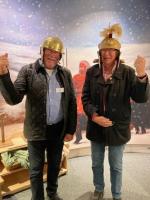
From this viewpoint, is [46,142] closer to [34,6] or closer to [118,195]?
[118,195]

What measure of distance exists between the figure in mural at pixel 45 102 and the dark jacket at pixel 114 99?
0.56ft

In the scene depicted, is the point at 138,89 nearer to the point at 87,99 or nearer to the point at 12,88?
the point at 87,99

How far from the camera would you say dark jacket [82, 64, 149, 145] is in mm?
2004

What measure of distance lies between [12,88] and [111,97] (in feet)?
2.32

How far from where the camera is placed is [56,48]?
1.90 meters

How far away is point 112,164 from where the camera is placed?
2.15 m

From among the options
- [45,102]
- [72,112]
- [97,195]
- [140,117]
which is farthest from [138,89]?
[140,117]

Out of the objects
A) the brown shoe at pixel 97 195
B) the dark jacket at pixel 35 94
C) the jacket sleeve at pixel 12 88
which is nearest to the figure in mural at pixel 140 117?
the brown shoe at pixel 97 195

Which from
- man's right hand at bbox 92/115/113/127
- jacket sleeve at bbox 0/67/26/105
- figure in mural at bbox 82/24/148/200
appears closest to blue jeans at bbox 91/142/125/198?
figure in mural at bbox 82/24/148/200

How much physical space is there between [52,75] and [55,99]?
0.58ft

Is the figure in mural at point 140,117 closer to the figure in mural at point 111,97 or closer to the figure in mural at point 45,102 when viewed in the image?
the figure in mural at point 111,97

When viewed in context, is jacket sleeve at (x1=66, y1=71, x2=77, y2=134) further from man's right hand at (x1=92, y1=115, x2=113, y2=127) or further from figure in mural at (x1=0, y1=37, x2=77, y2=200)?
man's right hand at (x1=92, y1=115, x2=113, y2=127)

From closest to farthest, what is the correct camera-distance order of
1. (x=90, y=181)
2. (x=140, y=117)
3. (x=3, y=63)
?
(x=3, y=63) → (x=90, y=181) → (x=140, y=117)

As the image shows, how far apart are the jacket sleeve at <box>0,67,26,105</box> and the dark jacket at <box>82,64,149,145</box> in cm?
51
